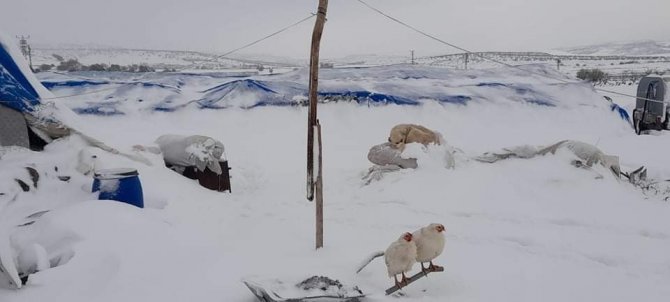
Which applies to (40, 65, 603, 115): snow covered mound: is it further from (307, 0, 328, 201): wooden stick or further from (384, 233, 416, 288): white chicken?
(384, 233, 416, 288): white chicken

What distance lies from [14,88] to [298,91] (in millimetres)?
8398

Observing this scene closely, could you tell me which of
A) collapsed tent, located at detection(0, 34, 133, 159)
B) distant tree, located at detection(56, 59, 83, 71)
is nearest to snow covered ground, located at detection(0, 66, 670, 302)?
collapsed tent, located at detection(0, 34, 133, 159)

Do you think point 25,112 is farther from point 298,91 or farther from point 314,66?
point 298,91

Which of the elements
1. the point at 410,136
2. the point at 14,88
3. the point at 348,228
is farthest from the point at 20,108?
the point at 410,136

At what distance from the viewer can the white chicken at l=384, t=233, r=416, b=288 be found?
327 cm

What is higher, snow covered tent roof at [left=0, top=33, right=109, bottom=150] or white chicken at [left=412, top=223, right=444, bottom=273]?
snow covered tent roof at [left=0, top=33, right=109, bottom=150]

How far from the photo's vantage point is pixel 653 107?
12.1 metres

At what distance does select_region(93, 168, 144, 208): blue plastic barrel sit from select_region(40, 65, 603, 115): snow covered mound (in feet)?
25.7

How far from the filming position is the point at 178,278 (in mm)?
3615

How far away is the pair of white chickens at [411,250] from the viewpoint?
3279 mm

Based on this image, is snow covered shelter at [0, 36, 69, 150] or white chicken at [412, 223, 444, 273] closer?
Answer: white chicken at [412, 223, 444, 273]

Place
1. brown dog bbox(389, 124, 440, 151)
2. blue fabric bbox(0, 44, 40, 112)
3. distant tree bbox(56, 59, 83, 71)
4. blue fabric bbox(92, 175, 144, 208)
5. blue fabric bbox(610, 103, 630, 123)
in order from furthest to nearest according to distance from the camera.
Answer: distant tree bbox(56, 59, 83, 71) < blue fabric bbox(610, 103, 630, 123) < brown dog bbox(389, 124, 440, 151) < blue fabric bbox(0, 44, 40, 112) < blue fabric bbox(92, 175, 144, 208)

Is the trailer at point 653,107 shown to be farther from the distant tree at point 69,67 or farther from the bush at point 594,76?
the distant tree at point 69,67

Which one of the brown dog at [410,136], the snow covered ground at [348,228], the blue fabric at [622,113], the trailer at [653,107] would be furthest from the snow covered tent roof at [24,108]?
the blue fabric at [622,113]
